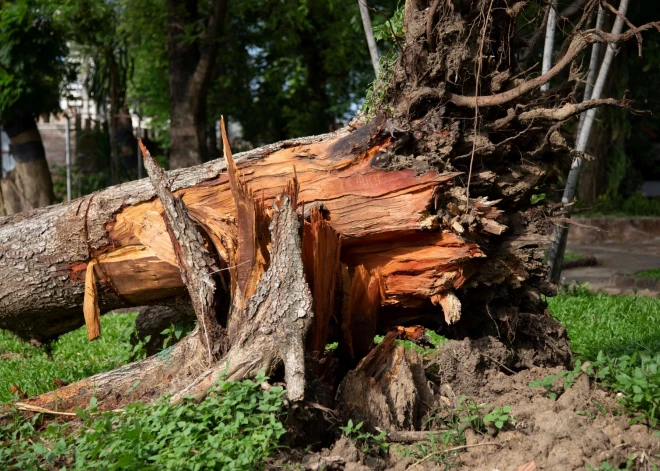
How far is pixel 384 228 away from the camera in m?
4.17

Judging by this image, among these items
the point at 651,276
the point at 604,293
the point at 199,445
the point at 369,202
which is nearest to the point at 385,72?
the point at 369,202

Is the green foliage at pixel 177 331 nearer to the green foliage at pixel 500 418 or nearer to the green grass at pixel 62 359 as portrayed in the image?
the green grass at pixel 62 359

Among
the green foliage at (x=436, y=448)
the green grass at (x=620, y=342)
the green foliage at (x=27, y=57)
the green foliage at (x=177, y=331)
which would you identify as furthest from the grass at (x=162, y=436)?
the green foliage at (x=27, y=57)

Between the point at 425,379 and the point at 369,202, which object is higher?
the point at 369,202

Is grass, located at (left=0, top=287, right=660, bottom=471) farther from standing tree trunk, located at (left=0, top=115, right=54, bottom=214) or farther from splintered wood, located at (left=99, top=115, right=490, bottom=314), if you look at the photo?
standing tree trunk, located at (left=0, top=115, right=54, bottom=214)

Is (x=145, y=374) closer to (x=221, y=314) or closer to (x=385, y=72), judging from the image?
(x=221, y=314)

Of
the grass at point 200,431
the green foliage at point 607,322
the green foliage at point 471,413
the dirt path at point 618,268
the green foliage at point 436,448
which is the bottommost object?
the dirt path at point 618,268

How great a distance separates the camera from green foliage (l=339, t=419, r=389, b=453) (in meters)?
3.70

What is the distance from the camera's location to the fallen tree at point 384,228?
402 centimetres

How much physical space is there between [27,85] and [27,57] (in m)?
0.47

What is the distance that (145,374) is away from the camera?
4.41 metres

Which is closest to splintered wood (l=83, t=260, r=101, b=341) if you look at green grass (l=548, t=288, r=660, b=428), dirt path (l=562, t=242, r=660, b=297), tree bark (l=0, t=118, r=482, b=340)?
tree bark (l=0, t=118, r=482, b=340)

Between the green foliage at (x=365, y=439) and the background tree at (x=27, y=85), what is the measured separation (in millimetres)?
11100

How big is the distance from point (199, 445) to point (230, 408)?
24 centimetres
